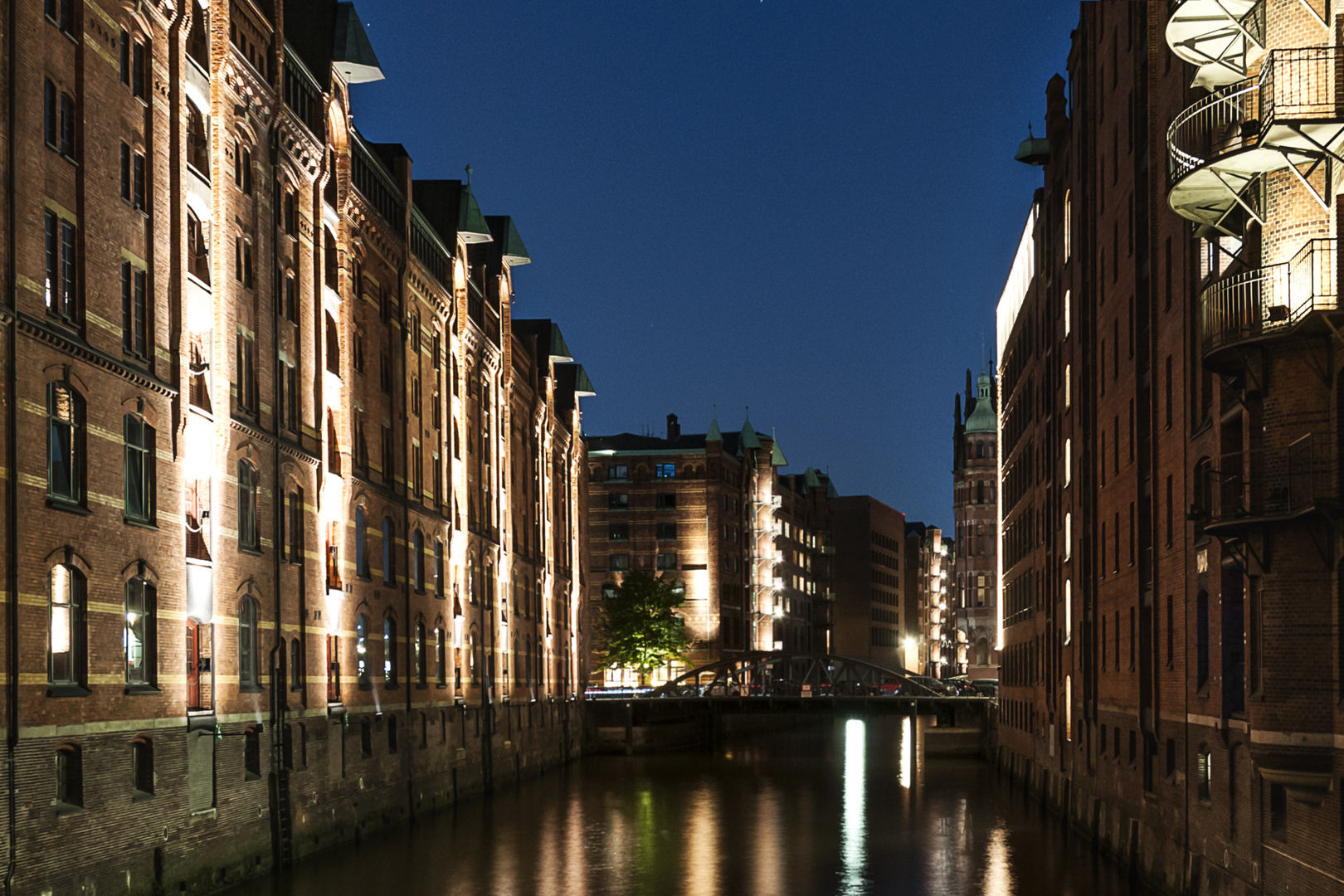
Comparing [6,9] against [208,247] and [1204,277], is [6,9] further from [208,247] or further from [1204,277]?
[1204,277]

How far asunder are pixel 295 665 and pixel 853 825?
23.7m

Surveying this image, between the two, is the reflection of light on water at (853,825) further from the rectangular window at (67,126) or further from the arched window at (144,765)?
the rectangular window at (67,126)

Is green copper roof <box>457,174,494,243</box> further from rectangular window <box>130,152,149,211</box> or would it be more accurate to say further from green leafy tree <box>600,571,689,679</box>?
green leafy tree <box>600,571,689,679</box>

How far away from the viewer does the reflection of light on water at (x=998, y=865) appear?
38.9 m

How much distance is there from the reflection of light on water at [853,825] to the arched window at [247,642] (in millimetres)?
15630

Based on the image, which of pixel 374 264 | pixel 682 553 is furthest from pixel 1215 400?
pixel 682 553

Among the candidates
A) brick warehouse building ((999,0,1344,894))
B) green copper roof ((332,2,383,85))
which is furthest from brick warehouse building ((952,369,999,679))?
green copper roof ((332,2,383,85))

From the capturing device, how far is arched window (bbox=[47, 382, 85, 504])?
26.8 m

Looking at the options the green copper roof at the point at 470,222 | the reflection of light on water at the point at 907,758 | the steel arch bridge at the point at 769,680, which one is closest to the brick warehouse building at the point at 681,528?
the steel arch bridge at the point at 769,680

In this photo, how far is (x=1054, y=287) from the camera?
57.7 m

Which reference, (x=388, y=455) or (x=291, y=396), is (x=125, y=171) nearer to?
(x=291, y=396)

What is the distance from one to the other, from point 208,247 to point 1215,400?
72.7 ft

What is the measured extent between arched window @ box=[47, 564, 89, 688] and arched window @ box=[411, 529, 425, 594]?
26856 millimetres

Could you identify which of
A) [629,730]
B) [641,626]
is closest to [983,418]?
[641,626]
